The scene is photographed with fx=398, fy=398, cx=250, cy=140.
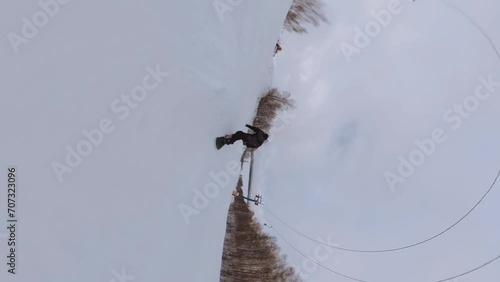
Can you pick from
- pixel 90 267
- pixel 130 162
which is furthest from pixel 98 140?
pixel 90 267

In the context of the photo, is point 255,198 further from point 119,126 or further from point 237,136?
point 119,126

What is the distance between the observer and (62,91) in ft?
15.7

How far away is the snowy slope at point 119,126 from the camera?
15.1 ft

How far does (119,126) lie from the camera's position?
5570mm

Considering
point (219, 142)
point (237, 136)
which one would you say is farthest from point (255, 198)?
point (237, 136)

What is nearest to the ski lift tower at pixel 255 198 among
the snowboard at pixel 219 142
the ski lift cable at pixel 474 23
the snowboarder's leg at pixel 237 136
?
the snowboard at pixel 219 142

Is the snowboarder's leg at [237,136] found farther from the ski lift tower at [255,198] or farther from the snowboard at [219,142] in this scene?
the ski lift tower at [255,198]

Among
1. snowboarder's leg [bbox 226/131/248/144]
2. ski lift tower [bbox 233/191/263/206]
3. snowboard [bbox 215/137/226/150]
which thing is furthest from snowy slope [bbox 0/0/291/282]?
ski lift tower [bbox 233/191/263/206]

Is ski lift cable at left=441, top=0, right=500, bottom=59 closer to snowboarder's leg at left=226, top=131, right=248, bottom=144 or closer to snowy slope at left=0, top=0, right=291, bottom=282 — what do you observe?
snowy slope at left=0, top=0, right=291, bottom=282

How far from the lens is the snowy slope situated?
4.62 m

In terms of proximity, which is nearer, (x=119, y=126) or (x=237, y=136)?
(x=119, y=126)

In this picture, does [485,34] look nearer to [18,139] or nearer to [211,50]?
[211,50]

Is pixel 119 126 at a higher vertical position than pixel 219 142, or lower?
lower

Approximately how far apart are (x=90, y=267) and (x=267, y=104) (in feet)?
21.2
